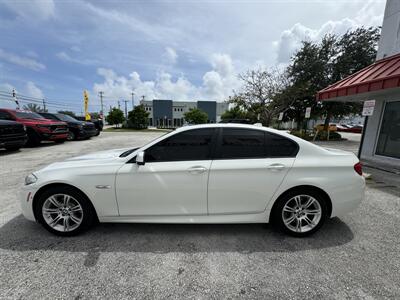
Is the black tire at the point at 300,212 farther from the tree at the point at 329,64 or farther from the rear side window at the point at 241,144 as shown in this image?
the tree at the point at 329,64

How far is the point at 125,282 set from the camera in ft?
6.02

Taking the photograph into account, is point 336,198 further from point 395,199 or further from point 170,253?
point 395,199

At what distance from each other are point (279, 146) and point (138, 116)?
128 ft

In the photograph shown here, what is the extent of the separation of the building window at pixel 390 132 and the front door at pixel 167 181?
804cm

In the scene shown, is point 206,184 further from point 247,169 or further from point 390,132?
point 390,132

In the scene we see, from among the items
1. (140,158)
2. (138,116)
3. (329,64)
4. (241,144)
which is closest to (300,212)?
(241,144)

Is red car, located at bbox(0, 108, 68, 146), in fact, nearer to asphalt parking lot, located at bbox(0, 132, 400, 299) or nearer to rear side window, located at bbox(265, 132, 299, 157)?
asphalt parking lot, located at bbox(0, 132, 400, 299)

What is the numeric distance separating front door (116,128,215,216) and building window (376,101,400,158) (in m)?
8.04

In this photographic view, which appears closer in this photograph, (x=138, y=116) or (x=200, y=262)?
(x=200, y=262)

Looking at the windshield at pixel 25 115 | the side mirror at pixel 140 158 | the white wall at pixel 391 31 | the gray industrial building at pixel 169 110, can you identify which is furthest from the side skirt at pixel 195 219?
the gray industrial building at pixel 169 110

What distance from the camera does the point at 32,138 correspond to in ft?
30.1

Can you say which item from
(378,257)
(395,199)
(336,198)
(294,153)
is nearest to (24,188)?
(294,153)

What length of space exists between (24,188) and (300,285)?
137 inches

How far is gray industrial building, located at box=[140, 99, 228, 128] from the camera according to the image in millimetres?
56562
